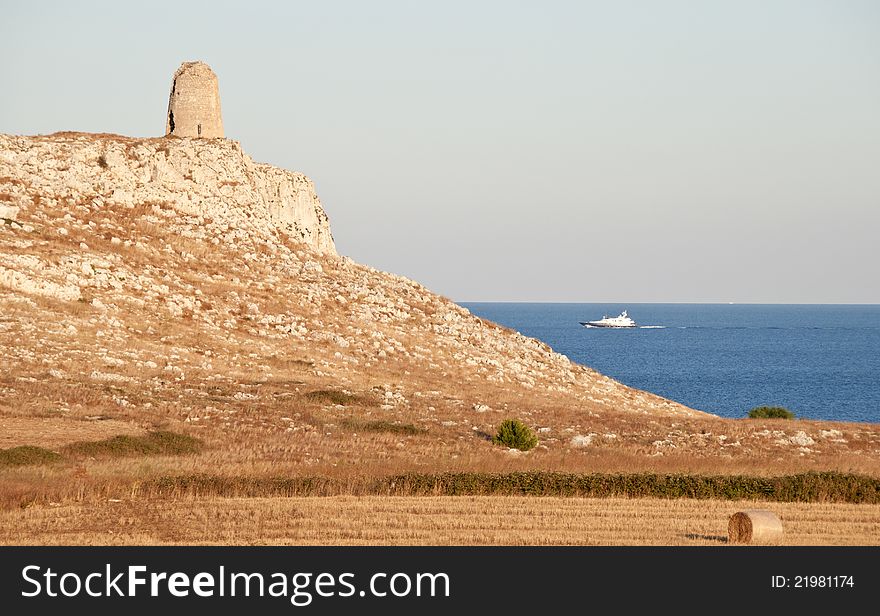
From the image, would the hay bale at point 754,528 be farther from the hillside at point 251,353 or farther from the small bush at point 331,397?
the small bush at point 331,397

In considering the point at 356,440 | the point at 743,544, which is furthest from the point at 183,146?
the point at 743,544

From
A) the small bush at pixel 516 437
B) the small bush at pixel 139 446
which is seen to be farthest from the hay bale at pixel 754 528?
the small bush at pixel 139 446

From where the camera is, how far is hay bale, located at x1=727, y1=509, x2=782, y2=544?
1072 inches

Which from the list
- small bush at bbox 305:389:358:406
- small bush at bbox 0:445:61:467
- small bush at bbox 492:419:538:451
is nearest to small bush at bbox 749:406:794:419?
small bush at bbox 305:389:358:406

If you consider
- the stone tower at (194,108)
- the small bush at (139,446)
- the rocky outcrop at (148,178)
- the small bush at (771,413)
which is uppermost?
the stone tower at (194,108)

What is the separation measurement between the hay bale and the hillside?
12.4 meters

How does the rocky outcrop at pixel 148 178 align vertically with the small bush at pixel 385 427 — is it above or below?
above

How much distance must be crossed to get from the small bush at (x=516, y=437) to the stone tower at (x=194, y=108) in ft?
159

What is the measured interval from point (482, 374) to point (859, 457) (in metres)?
27.6

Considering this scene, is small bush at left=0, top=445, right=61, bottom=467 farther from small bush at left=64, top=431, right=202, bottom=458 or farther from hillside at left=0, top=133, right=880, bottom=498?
small bush at left=64, top=431, right=202, bottom=458

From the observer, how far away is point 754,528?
27203 mm

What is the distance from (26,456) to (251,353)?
28346mm

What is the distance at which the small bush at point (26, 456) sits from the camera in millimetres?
36125

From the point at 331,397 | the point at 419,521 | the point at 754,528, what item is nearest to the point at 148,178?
the point at 331,397
